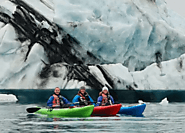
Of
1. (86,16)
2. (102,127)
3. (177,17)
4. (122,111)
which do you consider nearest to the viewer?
(102,127)

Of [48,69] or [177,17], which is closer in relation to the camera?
[48,69]

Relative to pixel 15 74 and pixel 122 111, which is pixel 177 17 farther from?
pixel 122 111

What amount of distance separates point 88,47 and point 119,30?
2.93 m

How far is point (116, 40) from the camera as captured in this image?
33.3 metres

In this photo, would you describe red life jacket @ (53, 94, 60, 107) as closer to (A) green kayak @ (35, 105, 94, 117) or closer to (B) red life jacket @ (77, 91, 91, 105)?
(A) green kayak @ (35, 105, 94, 117)

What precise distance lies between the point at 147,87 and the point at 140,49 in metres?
3.27

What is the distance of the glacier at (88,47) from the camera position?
1293 inches

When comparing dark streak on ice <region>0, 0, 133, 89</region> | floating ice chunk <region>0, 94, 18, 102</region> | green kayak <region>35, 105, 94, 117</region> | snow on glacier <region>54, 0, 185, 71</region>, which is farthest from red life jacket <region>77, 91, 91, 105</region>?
dark streak on ice <region>0, 0, 133, 89</region>

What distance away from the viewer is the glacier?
3284 cm

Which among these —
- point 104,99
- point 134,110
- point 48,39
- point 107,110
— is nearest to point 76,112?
point 107,110

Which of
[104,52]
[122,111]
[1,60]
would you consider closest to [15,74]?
[1,60]

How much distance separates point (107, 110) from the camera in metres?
15.6

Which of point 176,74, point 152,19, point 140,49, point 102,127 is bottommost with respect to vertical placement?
point 102,127

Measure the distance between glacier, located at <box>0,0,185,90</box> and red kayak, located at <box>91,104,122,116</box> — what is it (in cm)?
1661
